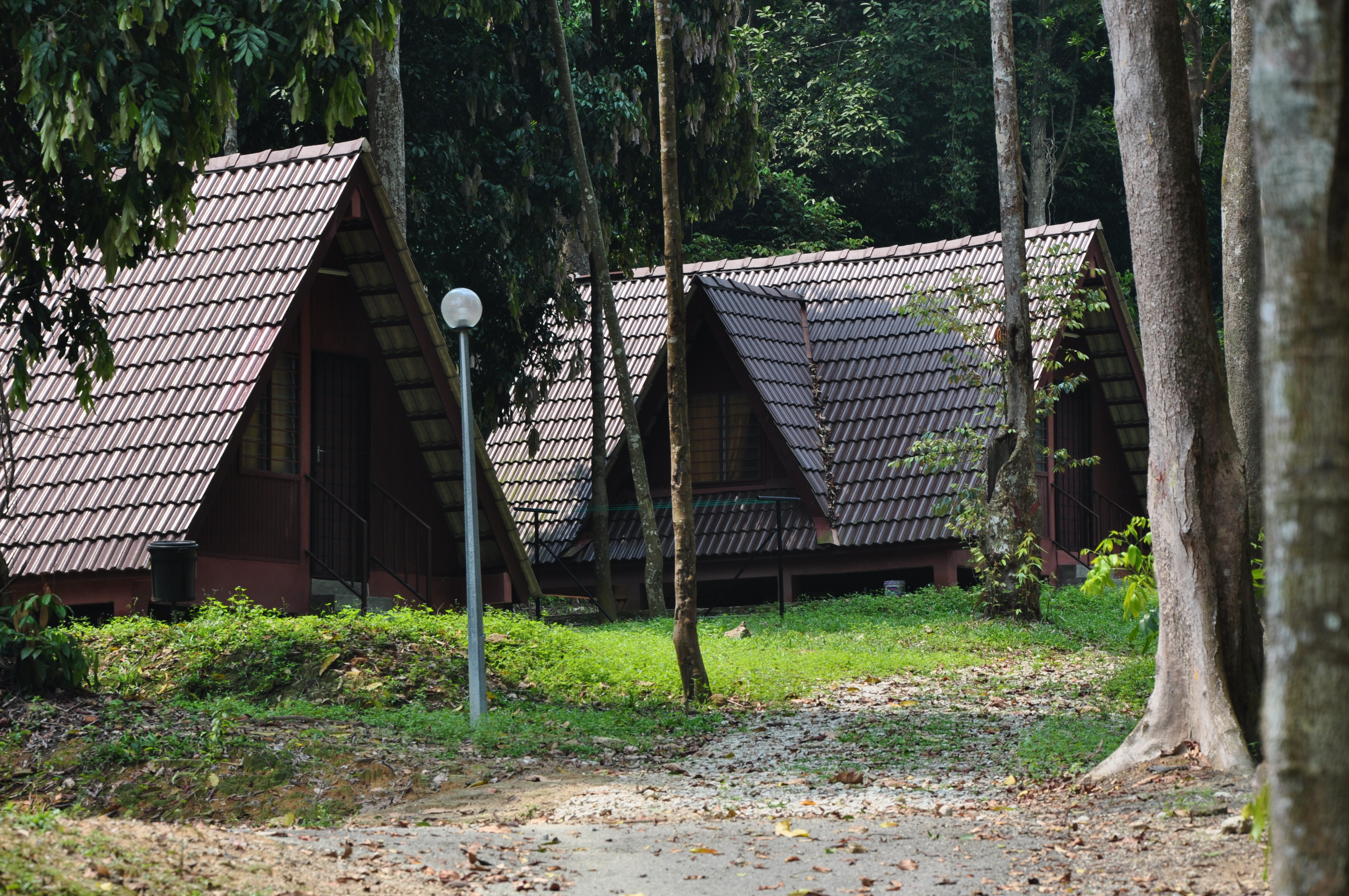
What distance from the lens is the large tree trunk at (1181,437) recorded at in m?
8.62

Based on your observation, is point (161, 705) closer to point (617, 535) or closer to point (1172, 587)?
point (1172, 587)

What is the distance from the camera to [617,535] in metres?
23.2

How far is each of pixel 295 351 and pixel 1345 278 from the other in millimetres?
14552

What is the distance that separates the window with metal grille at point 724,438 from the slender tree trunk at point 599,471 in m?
1.40

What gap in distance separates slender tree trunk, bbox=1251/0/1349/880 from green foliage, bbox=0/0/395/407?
8.04m

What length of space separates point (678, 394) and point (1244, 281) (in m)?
4.78

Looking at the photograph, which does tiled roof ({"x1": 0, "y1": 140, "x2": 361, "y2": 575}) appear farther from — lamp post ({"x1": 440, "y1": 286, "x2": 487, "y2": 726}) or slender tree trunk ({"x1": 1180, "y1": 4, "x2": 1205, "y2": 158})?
slender tree trunk ({"x1": 1180, "y1": 4, "x2": 1205, "y2": 158})

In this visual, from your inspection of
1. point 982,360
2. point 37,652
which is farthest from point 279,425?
point 982,360

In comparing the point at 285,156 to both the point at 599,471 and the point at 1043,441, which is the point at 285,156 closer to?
the point at 599,471

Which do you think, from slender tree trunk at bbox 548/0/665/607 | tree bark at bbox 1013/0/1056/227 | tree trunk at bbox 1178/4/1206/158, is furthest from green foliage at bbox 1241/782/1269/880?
tree bark at bbox 1013/0/1056/227

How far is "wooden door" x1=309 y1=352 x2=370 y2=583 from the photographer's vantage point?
1752 centimetres

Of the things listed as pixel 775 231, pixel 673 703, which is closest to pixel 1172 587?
pixel 673 703

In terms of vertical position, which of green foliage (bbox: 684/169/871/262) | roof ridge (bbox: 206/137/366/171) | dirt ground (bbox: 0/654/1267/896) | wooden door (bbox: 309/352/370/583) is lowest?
dirt ground (bbox: 0/654/1267/896)

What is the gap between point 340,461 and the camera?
18016 mm
